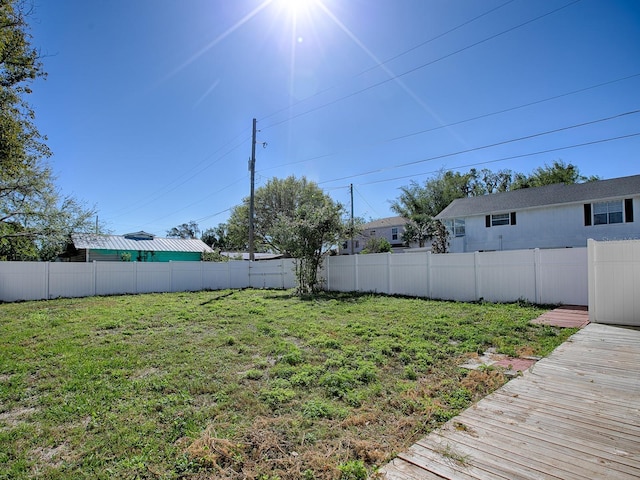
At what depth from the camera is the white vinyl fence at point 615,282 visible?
6.10 meters

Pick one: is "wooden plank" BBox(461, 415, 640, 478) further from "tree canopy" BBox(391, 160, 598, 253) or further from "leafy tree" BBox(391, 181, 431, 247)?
"leafy tree" BBox(391, 181, 431, 247)

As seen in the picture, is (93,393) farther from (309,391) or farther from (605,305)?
(605,305)

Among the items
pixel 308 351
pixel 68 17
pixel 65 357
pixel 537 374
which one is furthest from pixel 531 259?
pixel 68 17

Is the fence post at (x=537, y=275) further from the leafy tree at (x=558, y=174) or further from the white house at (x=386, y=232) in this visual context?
the leafy tree at (x=558, y=174)

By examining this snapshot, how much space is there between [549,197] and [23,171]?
75.0 ft

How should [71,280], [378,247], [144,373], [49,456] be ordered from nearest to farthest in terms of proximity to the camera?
1. [49,456]
2. [144,373]
3. [71,280]
4. [378,247]

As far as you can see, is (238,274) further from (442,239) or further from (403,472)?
(403,472)

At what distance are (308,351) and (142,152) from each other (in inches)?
658

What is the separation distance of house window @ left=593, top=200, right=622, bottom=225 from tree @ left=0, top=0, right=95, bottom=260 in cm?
2016

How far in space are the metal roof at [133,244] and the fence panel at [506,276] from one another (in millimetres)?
18152

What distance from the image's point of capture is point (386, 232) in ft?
104

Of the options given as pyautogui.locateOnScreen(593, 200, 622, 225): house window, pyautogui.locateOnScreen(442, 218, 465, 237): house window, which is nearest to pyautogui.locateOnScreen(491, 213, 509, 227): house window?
pyautogui.locateOnScreen(442, 218, 465, 237): house window

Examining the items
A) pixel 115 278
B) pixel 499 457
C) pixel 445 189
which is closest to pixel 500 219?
pixel 445 189

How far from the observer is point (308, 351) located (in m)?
4.94
